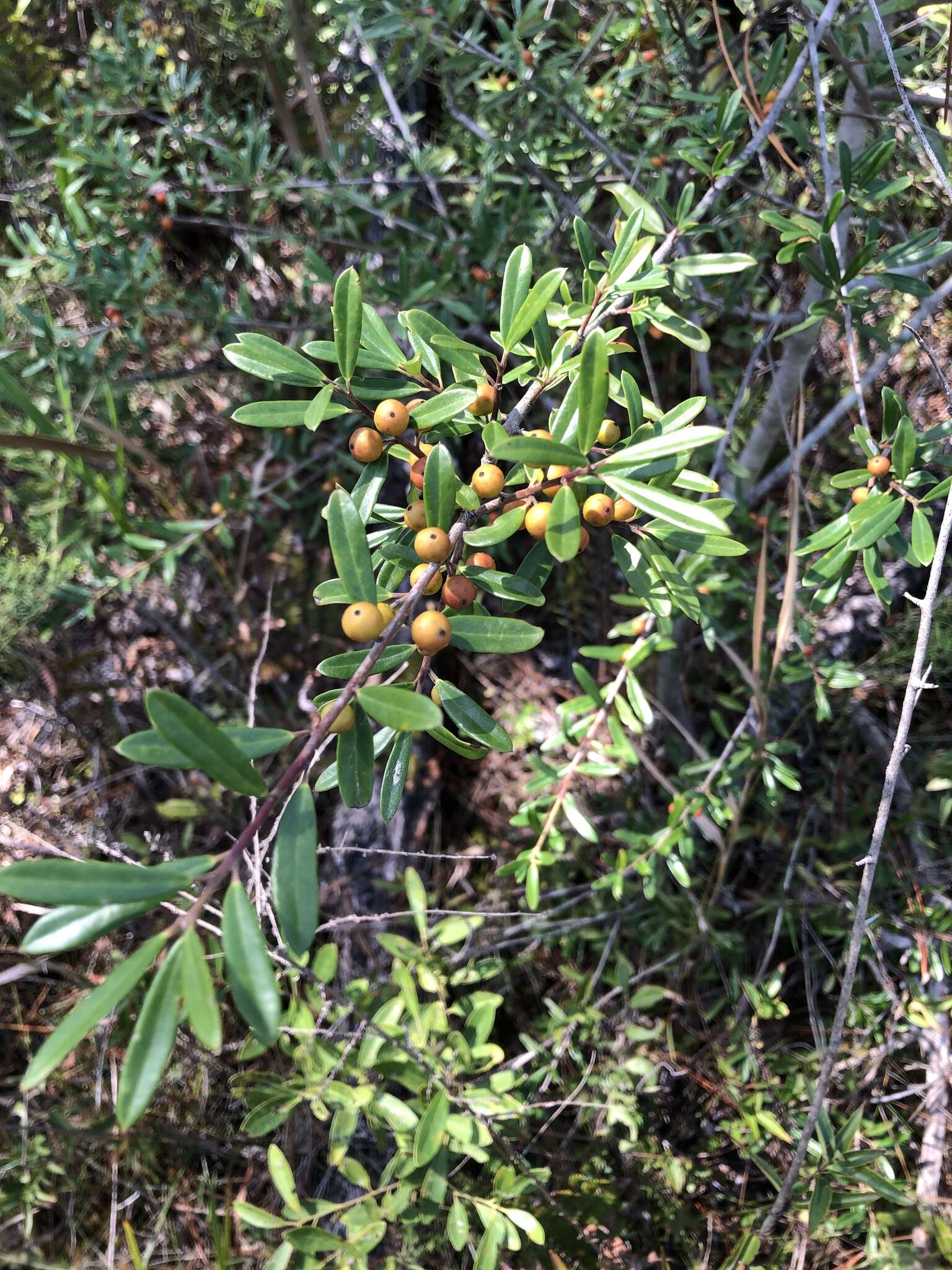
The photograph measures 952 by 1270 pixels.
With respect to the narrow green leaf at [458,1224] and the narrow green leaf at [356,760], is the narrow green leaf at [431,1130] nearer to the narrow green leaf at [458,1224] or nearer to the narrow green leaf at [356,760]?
the narrow green leaf at [458,1224]

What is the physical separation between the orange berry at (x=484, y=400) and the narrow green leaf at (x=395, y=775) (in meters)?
0.47

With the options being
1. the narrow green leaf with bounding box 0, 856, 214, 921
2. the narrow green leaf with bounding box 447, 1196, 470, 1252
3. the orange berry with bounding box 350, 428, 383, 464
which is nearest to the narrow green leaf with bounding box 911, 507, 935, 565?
the orange berry with bounding box 350, 428, 383, 464

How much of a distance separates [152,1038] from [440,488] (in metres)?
0.64

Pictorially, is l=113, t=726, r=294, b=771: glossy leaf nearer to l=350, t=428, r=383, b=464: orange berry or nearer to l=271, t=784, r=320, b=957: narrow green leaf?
l=271, t=784, r=320, b=957: narrow green leaf

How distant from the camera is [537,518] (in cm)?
91

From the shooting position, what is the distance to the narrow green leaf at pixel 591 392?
33.0 inches

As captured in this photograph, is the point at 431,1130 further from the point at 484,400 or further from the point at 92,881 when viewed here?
the point at 484,400

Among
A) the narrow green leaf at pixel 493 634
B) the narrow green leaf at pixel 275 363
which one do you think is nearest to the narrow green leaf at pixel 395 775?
the narrow green leaf at pixel 493 634

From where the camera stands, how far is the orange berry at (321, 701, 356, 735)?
824 millimetres

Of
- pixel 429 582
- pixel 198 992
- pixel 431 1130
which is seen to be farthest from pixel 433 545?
pixel 431 1130

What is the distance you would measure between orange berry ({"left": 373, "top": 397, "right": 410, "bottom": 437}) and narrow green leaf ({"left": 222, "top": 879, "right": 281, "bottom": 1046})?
0.58m

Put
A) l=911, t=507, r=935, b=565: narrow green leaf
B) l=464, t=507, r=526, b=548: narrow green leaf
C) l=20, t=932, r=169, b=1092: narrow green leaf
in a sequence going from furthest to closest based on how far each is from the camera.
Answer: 1. l=911, t=507, r=935, b=565: narrow green leaf
2. l=464, t=507, r=526, b=548: narrow green leaf
3. l=20, t=932, r=169, b=1092: narrow green leaf

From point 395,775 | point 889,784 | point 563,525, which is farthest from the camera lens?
point 889,784

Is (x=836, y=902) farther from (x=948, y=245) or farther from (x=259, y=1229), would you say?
(x=259, y=1229)
